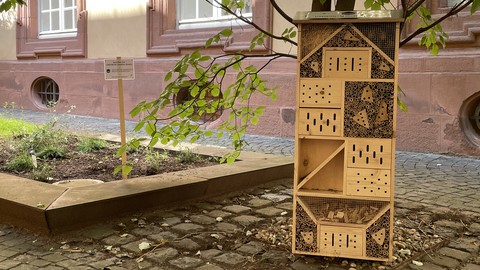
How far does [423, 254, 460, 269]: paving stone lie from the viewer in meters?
3.46

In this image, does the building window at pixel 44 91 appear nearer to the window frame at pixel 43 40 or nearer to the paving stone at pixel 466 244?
the window frame at pixel 43 40

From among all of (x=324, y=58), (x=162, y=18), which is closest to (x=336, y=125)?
(x=324, y=58)

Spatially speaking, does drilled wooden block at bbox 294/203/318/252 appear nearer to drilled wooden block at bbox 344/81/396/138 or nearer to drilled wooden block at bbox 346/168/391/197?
drilled wooden block at bbox 346/168/391/197

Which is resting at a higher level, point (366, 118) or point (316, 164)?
point (366, 118)

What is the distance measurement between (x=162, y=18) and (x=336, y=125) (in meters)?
9.10

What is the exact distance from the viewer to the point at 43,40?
14586 millimetres

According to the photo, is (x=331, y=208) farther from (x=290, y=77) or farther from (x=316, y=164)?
(x=290, y=77)

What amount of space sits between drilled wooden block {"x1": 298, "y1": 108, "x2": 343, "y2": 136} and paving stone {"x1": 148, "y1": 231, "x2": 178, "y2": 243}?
123 cm

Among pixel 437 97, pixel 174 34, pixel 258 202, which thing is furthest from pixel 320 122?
pixel 174 34

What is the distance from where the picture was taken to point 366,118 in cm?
324

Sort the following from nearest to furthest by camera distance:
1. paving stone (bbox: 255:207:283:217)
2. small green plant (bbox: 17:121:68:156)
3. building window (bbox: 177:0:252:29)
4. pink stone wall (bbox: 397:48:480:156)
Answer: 1. paving stone (bbox: 255:207:283:217)
2. small green plant (bbox: 17:121:68:156)
3. pink stone wall (bbox: 397:48:480:156)
4. building window (bbox: 177:0:252:29)

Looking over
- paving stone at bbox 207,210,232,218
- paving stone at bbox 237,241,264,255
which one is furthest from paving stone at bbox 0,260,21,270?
paving stone at bbox 207,210,232,218

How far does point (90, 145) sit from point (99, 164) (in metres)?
0.91

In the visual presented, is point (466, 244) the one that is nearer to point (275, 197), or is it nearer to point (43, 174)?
point (275, 197)
